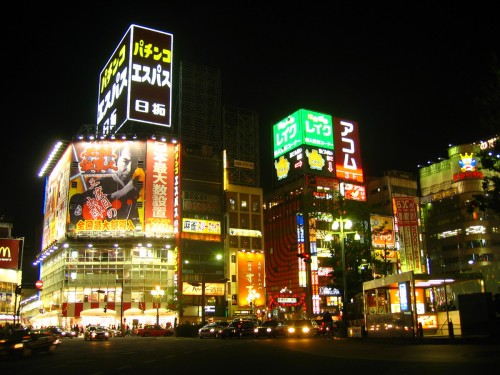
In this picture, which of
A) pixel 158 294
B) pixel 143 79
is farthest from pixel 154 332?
pixel 143 79

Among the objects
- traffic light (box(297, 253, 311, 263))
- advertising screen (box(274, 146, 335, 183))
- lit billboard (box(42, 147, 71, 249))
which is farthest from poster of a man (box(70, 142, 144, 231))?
traffic light (box(297, 253, 311, 263))

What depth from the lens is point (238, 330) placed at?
46594mm

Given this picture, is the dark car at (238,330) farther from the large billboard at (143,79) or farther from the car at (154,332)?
the large billboard at (143,79)

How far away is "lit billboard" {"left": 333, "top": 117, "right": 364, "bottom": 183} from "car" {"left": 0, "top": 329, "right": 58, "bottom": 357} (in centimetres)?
8560

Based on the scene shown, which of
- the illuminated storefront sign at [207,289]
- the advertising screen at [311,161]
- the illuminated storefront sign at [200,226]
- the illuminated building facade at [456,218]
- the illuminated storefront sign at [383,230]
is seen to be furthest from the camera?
the illuminated building facade at [456,218]

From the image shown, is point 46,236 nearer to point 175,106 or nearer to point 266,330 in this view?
point 175,106

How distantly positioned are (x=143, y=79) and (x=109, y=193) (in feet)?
65.1

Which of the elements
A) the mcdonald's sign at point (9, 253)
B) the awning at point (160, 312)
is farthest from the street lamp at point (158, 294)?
the mcdonald's sign at point (9, 253)

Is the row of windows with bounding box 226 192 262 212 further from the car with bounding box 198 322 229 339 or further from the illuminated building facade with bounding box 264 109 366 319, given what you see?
the car with bounding box 198 322 229 339

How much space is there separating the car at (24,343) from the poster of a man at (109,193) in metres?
49.4

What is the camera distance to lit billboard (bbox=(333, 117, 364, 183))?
109438 mm

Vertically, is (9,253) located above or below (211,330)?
above

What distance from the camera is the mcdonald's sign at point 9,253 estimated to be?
73750 mm

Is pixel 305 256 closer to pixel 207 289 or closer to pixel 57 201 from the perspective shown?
pixel 207 289
